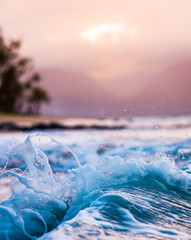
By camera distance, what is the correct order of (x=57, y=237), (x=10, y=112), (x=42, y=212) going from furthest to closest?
(x=10, y=112), (x=42, y=212), (x=57, y=237)

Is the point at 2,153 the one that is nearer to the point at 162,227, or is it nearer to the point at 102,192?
the point at 102,192

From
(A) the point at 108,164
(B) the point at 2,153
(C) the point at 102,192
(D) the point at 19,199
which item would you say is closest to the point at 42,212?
(D) the point at 19,199

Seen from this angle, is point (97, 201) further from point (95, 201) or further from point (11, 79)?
point (11, 79)

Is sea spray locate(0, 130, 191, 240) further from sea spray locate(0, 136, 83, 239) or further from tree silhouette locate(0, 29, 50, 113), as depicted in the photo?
tree silhouette locate(0, 29, 50, 113)

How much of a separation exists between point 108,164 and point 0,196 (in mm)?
1054

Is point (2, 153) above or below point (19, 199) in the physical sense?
above

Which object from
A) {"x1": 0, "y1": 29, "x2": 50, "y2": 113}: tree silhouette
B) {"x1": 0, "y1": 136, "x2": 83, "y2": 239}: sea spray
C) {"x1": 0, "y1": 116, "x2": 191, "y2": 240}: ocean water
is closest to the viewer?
{"x1": 0, "y1": 116, "x2": 191, "y2": 240}: ocean water

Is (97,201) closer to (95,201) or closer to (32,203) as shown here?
(95,201)

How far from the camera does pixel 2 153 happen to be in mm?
3033

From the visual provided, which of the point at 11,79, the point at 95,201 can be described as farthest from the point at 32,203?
the point at 11,79

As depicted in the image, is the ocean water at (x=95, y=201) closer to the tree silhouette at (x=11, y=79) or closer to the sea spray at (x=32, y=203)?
the sea spray at (x=32, y=203)

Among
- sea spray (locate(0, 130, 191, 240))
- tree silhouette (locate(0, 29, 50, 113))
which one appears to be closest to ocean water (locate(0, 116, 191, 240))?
A: sea spray (locate(0, 130, 191, 240))

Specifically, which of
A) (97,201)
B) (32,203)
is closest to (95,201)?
(97,201)

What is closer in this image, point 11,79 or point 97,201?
point 97,201
